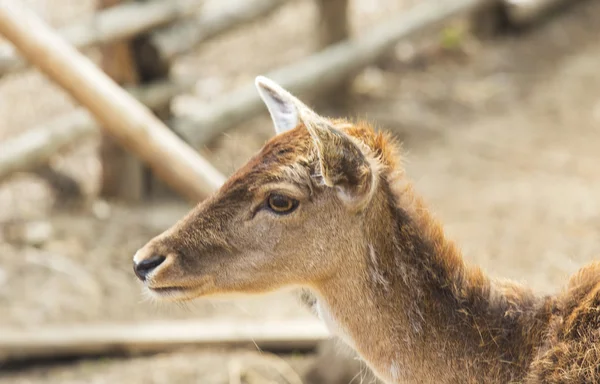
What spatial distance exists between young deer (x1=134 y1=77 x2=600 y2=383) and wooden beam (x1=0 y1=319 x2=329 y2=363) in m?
1.86

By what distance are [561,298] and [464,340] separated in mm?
388

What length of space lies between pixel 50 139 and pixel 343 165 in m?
3.96

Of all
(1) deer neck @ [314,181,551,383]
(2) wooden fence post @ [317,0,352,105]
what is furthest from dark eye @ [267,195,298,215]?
(2) wooden fence post @ [317,0,352,105]

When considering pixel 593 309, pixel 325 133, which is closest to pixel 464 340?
pixel 593 309

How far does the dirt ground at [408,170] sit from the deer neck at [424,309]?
0.31m

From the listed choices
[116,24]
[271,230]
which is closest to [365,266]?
[271,230]

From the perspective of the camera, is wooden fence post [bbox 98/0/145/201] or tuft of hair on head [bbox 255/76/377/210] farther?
wooden fence post [bbox 98/0/145/201]

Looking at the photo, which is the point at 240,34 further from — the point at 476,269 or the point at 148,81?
the point at 476,269

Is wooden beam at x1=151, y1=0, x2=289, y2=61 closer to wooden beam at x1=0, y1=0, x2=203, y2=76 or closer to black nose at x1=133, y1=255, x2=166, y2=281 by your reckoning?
wooden beam at x1=0, y1=0, x2=203, y2=76

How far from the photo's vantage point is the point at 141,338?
500cm

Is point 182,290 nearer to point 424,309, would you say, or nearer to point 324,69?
point 424,309

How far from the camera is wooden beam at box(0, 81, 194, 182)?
6.12m

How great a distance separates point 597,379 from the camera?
2.77 meters

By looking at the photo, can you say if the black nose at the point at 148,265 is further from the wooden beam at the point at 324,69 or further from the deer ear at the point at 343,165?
the wooden beam at the point at 324,69
